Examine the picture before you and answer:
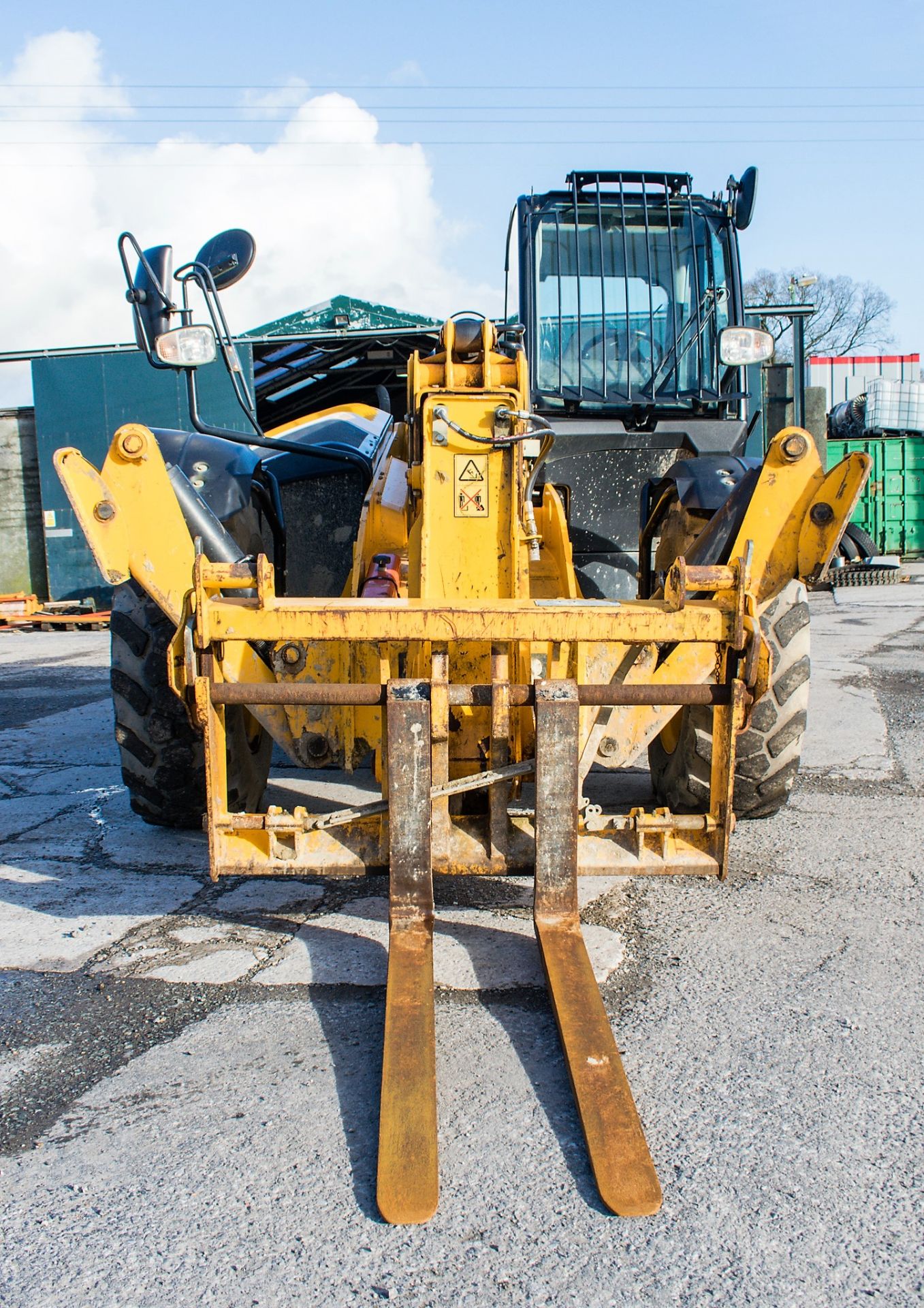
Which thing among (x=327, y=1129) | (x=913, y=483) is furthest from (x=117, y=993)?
(x=913, y=483)

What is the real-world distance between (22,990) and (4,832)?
1712 millimetres

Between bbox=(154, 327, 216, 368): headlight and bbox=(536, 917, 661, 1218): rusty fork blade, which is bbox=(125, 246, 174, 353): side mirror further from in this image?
bbox=(536, 917, 661, 1218): rusty fork blade

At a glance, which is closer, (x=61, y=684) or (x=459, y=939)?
(x=459, y=939)

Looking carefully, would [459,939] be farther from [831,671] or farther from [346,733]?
[831,671]

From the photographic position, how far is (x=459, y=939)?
318cm

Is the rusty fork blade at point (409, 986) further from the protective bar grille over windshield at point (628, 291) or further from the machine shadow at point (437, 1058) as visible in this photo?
the protective bar grille over windshield at point (628, 291)

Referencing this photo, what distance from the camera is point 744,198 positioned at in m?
5.57

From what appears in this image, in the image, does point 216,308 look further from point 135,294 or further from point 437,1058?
point 437,1058

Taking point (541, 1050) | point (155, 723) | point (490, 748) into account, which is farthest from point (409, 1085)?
point (155, 723)

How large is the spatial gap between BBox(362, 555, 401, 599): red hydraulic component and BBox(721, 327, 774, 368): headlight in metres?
1.61

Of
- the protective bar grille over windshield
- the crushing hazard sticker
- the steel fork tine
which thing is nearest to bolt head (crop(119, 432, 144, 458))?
the crushing hazard sticker

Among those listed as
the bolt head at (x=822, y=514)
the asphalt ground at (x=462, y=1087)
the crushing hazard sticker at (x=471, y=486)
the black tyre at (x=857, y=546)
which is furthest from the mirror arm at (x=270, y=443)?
the black tyre at (x=857, y=546)

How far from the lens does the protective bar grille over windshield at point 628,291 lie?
5.51 m

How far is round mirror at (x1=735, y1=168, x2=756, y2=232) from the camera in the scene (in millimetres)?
5520
